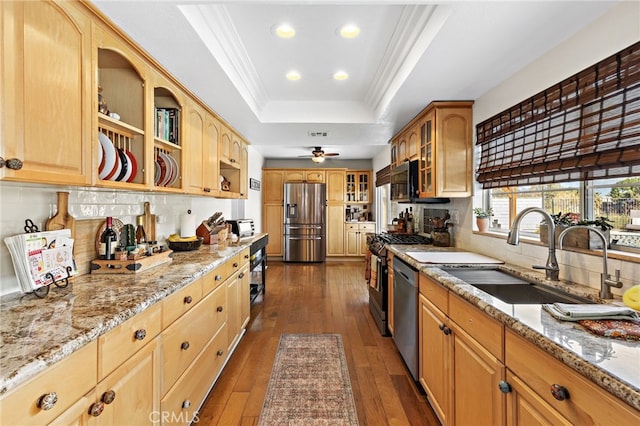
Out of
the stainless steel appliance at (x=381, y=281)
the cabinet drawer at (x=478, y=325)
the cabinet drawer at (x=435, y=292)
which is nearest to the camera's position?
the cabinet drawer at (x=478, y=325)

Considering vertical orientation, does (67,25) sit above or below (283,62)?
below

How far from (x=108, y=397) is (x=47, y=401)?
0.26m

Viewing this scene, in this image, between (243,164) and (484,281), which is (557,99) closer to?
(484,281)

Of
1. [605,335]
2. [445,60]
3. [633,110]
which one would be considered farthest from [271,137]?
[605,335]

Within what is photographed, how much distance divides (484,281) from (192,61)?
8.05 ft

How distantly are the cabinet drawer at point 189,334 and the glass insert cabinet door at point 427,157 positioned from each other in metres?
2.12

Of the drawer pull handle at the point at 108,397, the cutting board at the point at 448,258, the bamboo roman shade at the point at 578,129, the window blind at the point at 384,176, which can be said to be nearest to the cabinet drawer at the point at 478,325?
the cutting board at the point at 448,258

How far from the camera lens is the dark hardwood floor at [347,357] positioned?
1841 mm

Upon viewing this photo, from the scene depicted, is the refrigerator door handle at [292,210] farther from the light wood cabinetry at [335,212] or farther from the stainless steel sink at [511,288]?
the stainless steel sink at [511,288]

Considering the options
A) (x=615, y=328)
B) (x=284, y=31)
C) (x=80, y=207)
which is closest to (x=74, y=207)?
(x=80, y=207)

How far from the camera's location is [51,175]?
3.74ft

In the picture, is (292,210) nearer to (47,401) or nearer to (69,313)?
(69,313)

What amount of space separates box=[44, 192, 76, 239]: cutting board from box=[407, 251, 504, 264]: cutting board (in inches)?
85.6

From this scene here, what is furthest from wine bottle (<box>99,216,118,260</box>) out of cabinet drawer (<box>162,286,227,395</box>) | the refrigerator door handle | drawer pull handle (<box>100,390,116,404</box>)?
the refrigerator door handle
